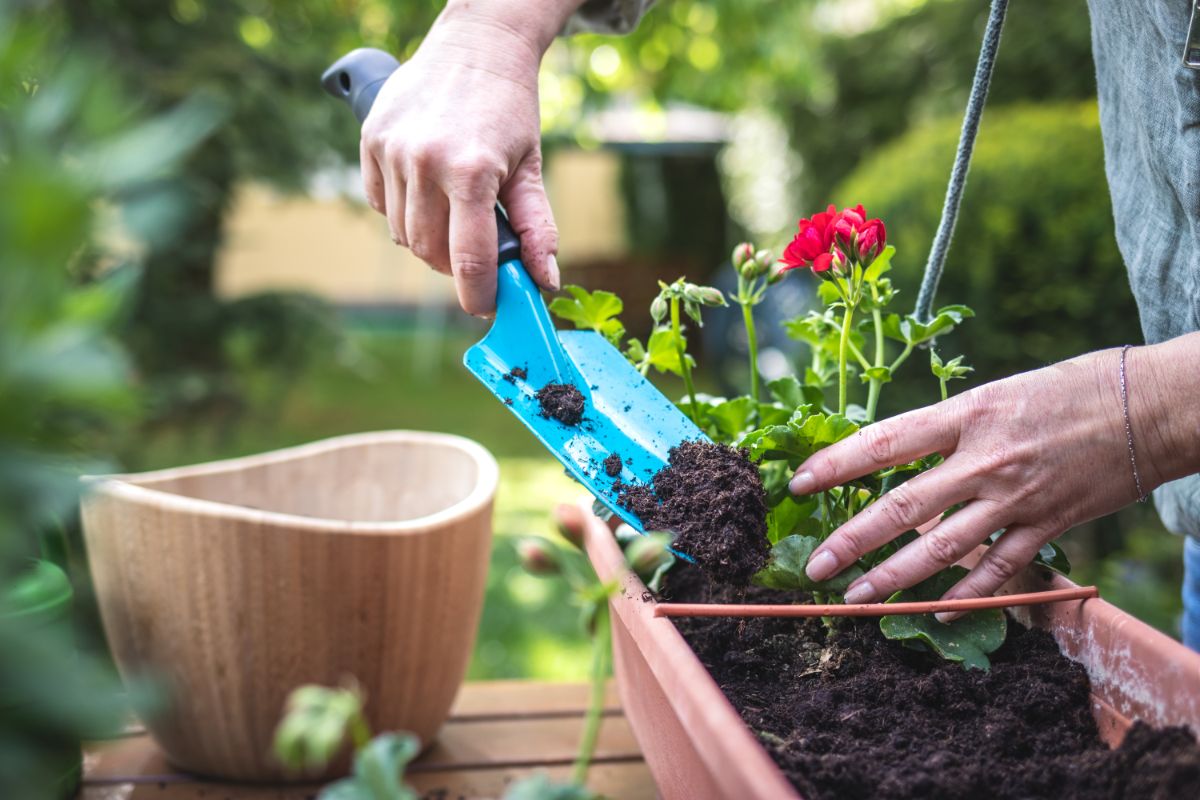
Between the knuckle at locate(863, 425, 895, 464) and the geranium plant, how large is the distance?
2.4 inches

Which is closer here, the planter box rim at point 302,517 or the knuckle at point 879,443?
the knuckle at point 879,443

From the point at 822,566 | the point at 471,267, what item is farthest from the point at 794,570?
the point at 471,267

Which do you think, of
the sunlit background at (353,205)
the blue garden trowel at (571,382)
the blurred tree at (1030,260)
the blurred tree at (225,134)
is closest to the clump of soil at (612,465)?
the blue garden trowel at (571,382)

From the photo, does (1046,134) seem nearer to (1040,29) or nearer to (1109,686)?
(1040,29)

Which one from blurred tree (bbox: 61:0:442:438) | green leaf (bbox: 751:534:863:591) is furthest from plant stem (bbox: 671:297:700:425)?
blurred tree (bbox: 61:0:442:438)

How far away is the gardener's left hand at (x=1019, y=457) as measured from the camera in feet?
2.71

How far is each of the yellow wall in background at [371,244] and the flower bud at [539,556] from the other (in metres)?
7.01

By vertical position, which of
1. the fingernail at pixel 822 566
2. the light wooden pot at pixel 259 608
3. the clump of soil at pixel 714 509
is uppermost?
the clump of soil at pixel 714 509

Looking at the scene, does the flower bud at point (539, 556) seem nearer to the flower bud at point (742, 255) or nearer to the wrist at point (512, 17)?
the flower bud at point (742, 255)

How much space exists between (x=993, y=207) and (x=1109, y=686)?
2.22 m

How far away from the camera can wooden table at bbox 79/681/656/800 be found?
1.11m

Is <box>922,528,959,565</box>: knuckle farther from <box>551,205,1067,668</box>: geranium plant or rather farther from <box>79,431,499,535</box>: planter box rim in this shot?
<box>79,431,499,535</box>: planter box rim

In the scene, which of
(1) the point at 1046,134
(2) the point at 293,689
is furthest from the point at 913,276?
(2) the point at 293,689

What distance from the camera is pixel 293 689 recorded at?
43.8 inches
